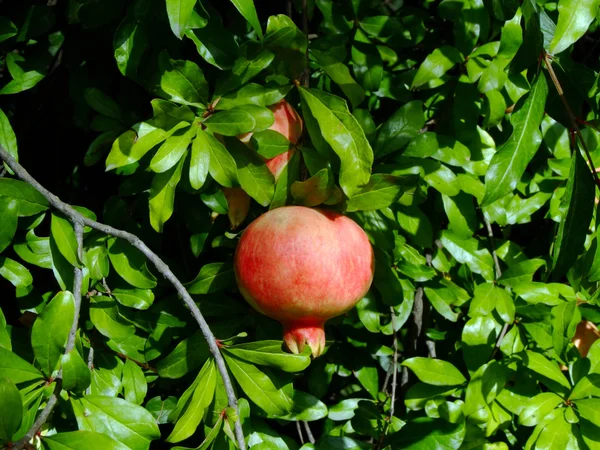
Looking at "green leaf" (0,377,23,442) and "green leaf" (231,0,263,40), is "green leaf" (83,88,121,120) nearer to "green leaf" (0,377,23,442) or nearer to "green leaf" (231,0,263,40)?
"green leaf" (231,0,263,40)

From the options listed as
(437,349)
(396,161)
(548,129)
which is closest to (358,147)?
(396,161)

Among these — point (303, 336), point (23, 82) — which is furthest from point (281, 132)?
point (23, 82)

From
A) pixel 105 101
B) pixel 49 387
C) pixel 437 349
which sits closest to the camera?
pixel 49 387

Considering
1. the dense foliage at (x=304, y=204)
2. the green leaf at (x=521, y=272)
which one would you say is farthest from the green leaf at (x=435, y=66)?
the green leaf at (x=521, y=272)

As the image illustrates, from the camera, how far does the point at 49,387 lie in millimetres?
930

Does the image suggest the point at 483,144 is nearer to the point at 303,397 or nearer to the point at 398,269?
the point at 398,269

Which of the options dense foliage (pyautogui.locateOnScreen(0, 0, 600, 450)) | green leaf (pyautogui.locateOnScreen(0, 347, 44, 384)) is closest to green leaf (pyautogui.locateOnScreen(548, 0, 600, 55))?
dense foliage (pyautogui.locateOnScreen(0, 0, 600, 450))

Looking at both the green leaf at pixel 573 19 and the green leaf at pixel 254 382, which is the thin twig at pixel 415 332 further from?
the green leaf at pixel 573 19

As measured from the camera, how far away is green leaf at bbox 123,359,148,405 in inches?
48.3

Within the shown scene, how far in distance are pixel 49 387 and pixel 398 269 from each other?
0.66m

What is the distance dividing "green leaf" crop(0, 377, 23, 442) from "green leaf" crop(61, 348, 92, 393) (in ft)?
0.20

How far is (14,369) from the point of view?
2.95 feet

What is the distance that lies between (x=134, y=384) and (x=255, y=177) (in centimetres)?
47

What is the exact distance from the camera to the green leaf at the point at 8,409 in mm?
794
